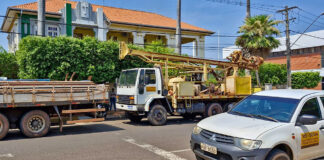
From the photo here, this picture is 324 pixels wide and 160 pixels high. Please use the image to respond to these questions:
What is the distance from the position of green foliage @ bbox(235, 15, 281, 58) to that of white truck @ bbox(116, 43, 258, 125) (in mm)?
7804

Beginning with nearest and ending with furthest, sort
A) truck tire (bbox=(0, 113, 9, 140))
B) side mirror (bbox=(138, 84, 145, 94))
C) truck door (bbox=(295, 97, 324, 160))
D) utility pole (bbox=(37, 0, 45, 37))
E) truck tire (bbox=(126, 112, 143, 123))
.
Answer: truck door (bbox=(295, 97, 324, 160)) → truck tire (bbox=(0, 113, 9, 140)) → side mirror (bbox=(138, 84, 145, 94)) → truck tire (bbox=(126, 112, 143, 123)) → utility pole (bbox=(37, 0, 45, 37))

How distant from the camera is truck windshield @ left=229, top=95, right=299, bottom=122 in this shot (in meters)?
5.53

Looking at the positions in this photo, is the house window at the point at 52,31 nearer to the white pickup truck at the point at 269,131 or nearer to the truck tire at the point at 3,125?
the truck tire at the point at 3,125

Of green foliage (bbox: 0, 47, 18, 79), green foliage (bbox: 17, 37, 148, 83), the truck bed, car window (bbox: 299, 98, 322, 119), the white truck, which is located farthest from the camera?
green foliage (bbox: 0, 47, 18, 79)

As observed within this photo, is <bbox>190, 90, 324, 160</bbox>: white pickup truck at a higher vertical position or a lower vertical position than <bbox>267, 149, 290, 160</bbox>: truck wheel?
higher

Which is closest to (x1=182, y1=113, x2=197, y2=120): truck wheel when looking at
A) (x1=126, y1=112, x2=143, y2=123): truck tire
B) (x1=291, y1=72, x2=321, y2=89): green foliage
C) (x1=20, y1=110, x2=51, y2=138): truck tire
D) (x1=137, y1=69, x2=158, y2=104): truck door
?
(x1=126, y1=112, x2=143, y2=123): truck tire

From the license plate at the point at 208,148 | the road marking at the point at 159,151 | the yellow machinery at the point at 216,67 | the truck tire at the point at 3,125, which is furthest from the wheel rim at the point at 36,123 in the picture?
the license plate at the point at 208,148

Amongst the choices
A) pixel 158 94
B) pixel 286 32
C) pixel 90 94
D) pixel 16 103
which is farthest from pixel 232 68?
pixel 286 32

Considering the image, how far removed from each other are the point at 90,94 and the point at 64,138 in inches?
75.1

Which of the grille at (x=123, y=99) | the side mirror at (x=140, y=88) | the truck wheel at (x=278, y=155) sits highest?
the side mirror at (x=140, y=88)

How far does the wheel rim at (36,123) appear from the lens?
9.59 meters

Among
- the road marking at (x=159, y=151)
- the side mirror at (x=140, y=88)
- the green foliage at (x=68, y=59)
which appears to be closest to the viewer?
the road marking at (x=159, y=151)

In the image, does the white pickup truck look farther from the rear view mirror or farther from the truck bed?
the truck bed

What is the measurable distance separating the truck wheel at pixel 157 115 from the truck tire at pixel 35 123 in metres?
4.09
